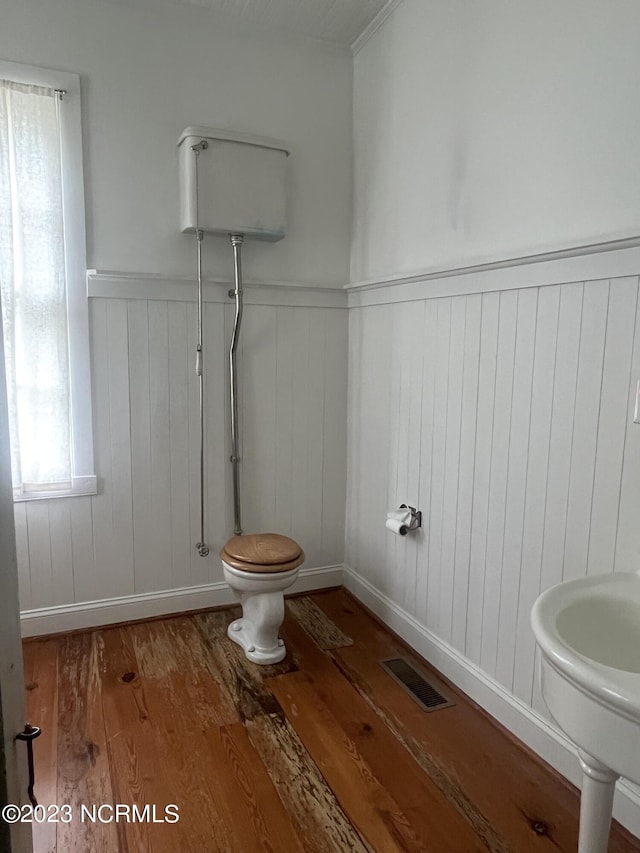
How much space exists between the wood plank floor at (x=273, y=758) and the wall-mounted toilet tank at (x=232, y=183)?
169cm

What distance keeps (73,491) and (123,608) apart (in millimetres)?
560

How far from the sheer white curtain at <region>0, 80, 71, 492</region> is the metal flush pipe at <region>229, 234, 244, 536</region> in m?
0.66

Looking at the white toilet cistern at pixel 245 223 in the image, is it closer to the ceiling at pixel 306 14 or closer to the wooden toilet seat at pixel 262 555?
the wooden toilet seat at pixel 262 555

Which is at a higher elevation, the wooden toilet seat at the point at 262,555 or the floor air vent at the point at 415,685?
the wooden toilet seat at the point at 262,555

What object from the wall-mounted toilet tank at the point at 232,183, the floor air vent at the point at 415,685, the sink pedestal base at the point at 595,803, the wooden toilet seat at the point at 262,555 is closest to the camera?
the sink pedestal base at the point at 595,803

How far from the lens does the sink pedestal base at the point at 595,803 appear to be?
3.76 feet

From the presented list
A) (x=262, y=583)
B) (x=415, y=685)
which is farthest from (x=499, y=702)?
(x=262, y=583)

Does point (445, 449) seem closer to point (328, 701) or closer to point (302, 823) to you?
point (328, 701)

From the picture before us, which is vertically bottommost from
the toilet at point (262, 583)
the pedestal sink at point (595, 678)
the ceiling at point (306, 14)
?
the toilet at point (262, 583)

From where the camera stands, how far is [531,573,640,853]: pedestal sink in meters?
Answer: 0.99

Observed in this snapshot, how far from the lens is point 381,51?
8.39ft

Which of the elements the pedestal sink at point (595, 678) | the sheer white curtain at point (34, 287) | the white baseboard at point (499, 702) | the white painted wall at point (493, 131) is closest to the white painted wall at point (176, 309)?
the sheer white curtain at point (34, 287)

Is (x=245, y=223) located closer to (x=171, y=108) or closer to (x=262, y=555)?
(x=171, y=108)

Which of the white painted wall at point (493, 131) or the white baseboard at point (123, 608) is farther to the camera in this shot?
the white baseboard at point (123, 608)
